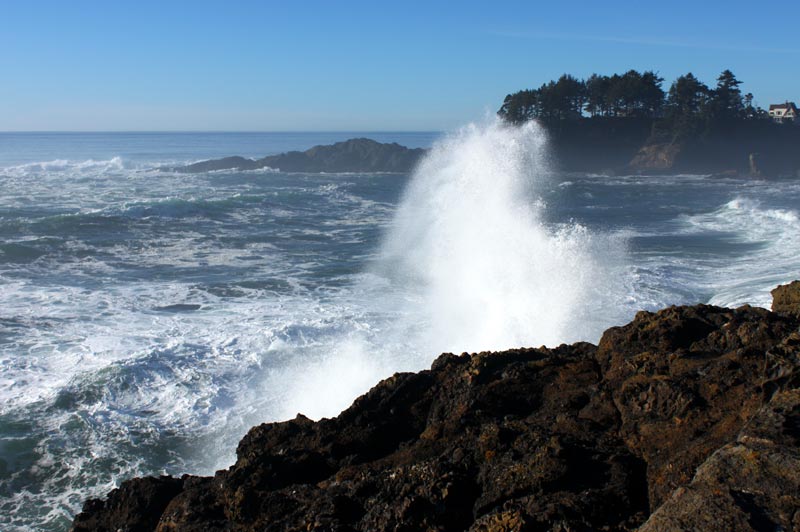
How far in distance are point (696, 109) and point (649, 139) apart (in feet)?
18.6

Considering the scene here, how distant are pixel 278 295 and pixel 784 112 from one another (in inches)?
3166

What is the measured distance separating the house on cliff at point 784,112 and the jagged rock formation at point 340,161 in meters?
37.2

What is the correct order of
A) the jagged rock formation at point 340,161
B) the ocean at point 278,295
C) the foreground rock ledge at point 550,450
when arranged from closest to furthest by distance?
the foreground rock ledge at point 550,450 → the ocean at point 278,295 → the jagged rock formation at point 340,161

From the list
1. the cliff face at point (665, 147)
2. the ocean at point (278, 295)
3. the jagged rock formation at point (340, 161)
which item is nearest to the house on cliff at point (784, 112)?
the cliff face at point (665, 147)

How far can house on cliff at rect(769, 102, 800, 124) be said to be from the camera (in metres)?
69.1

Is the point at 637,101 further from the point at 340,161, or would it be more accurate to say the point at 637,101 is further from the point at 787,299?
the point at 787,299

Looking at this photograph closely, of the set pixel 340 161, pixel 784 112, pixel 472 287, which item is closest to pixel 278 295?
pixel 472 287

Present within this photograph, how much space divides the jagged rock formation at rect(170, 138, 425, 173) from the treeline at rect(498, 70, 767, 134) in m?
10.9

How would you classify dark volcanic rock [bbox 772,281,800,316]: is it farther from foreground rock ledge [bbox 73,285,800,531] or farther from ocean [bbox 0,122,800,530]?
ocean [bbox 0,122,800,530]

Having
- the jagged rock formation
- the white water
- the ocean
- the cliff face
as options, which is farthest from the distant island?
the white water

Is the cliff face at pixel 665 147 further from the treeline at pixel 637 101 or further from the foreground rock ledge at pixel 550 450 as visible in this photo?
the foreground rock ledge at pixel 550 450

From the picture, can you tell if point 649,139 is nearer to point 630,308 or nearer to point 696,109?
point 696,109

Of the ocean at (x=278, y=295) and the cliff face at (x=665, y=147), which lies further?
the cliff face at (x=665, y=147)

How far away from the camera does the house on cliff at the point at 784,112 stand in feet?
227
